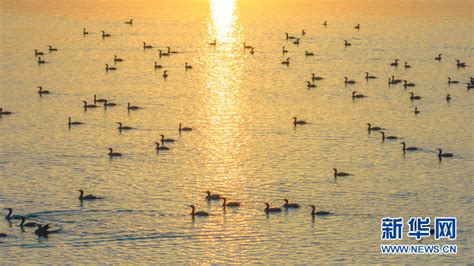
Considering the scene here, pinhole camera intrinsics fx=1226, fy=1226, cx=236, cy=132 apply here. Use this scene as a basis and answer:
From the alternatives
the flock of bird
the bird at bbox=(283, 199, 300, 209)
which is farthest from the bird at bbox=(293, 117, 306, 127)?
the bird at bbox=(283, 199, 300, 209)

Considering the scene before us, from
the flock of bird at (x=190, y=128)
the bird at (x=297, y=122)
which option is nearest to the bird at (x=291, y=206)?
the flock of bird at (x=190, y=128)

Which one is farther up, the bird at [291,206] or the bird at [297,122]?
the bird at [297,122]

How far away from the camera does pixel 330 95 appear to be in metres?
94.0

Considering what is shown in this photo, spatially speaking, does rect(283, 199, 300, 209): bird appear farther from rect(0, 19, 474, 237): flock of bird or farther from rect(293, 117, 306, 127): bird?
rect(293, 117, 306, 127): bird

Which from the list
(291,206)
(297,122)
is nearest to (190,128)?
(297,122)

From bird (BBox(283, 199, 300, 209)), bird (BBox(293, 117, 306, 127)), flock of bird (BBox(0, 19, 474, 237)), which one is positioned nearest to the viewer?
flock of bird (BBox(0, 19, 474, 237))

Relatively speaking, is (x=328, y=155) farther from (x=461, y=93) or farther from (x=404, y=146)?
(x=461, y=93)

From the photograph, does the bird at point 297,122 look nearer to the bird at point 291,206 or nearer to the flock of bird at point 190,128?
the flock of bird at point 190,128

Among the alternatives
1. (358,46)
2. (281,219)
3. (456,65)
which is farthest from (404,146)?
(358,46)

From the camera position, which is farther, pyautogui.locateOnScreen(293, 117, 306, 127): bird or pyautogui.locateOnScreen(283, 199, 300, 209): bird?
pyautogui.locateOnScreen(293, 117, 306, 127): bird

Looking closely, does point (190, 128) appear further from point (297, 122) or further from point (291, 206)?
point (291, 206)

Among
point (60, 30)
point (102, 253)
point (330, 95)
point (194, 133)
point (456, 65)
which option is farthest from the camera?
point (60, 30)

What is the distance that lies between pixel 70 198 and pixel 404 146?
22212 mm

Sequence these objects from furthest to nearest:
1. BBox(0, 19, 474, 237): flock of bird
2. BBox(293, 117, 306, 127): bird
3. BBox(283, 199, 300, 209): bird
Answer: BBox(293, 117, 306, 127): bird → BBox(283, 199, 300, 209): bird → BBox(0, 19, 474, 237): flock of bird
